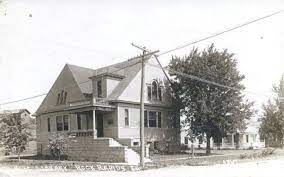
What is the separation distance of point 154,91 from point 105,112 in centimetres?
551

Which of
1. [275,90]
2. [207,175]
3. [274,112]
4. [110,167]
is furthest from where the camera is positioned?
[275,90]

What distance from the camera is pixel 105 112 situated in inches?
1329

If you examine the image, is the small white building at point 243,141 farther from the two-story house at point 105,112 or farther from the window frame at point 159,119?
the two-story house at point 105,112

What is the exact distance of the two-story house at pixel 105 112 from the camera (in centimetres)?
3109

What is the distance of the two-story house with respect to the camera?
102 ft

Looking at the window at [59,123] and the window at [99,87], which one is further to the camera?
the window at [59,123]

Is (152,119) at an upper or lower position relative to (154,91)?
lower

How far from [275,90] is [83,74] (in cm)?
1889

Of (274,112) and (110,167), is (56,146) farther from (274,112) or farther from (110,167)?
(274,112)

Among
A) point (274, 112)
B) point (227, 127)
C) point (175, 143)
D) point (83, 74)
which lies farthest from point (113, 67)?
point (274, 112)

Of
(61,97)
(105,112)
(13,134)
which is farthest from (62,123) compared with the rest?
(105,112)

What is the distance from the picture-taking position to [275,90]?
1576 inches

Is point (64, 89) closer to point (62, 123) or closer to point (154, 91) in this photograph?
point (62, 123)

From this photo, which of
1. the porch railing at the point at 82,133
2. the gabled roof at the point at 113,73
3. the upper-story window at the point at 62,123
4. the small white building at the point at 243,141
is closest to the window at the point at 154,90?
the gabled roof at the point at 113,73
